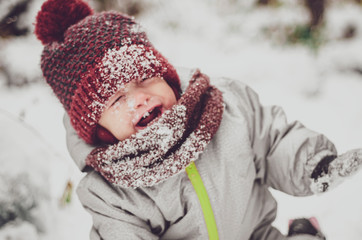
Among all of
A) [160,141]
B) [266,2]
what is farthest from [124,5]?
[160,141]

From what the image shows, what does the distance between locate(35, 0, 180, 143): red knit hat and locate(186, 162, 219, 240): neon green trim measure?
290mm

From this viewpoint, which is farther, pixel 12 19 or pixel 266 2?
pixel 266 2

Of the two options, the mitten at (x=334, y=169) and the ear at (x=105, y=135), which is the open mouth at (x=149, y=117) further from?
the mitten at (x=334, y=169)

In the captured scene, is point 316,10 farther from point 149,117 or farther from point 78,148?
point 78,148

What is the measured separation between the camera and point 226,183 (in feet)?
2.87

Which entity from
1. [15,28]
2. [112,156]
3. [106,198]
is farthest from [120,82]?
[15,28]

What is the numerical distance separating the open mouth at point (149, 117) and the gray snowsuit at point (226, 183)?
17 centimetres

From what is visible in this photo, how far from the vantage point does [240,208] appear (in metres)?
0.90

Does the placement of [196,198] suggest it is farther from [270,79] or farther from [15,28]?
[15,28]

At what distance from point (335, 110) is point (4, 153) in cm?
147

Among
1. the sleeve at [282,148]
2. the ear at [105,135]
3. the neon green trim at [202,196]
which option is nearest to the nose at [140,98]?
the ear at [105,135]

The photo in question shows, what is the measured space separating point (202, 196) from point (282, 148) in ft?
0.99

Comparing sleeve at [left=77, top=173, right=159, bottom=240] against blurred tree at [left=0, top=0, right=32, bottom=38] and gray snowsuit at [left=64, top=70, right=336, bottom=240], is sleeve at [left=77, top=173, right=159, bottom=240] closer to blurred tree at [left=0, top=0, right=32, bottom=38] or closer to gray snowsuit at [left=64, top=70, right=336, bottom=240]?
gray snowsuit at [left=64, top=70, right=336, bottom=240]

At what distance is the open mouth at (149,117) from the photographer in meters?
0.80
